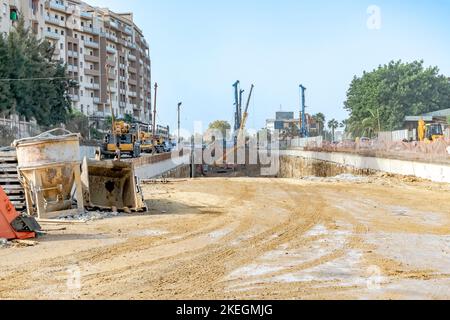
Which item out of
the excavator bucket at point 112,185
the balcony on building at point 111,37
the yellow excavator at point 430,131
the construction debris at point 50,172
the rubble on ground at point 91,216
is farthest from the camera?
the balcony on building at point 111,37

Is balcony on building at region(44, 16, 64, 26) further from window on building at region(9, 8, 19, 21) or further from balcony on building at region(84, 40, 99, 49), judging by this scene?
window on building at region(9, 8, 19, 21)

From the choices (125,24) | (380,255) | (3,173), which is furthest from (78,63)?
(380,255)

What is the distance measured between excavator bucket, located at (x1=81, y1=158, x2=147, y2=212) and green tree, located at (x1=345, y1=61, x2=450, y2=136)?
78.4 m

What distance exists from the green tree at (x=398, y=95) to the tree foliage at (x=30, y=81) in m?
45.6

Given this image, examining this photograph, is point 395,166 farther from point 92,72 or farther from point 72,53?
point 92,72

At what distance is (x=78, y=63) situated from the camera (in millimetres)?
114562

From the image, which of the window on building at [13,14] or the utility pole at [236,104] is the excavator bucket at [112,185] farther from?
the utility pole at [236,104]

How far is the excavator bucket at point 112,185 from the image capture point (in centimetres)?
1769

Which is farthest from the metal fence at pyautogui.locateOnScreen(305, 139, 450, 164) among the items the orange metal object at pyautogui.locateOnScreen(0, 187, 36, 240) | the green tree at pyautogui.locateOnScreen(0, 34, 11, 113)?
the green tree at pyautogui.locateOnScreen(0, 34, 11, 113)

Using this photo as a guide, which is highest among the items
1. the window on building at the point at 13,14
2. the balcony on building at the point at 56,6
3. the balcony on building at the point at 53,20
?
the balcony on building at the point at 56,6

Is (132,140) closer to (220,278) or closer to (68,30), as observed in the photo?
(220,278)

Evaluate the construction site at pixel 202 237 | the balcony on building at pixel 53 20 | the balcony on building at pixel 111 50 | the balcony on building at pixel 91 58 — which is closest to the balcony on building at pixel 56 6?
the balcony on building at pixel 53 20

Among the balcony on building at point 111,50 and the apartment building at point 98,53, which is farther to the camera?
the balcony on building at point 111,50

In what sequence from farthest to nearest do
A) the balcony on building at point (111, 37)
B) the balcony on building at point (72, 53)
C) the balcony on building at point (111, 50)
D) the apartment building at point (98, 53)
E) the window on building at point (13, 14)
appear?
the balcony on building at point (111, 37), the balcony on building at point (111, 50), the balcony on building at point (72, 53), the apartment building at point (98, 53), the window on building at point (13, 14)
